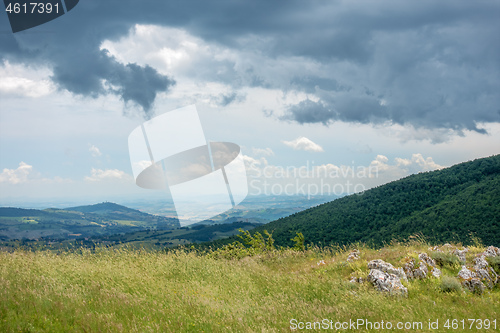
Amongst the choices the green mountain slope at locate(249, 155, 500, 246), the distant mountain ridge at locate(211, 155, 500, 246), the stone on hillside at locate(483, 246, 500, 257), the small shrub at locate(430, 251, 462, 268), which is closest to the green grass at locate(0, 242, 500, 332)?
the small shrub at locate(430, 251, 462, 268)

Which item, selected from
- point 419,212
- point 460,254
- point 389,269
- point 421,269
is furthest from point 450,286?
point 419,212

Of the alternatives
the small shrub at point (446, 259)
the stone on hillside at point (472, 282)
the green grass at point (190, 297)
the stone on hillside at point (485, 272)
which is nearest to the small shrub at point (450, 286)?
the green grass at point (190, 297)

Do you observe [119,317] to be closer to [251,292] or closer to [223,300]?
[223,300]

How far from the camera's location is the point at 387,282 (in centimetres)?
890

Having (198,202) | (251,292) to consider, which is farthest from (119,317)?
(198,202)

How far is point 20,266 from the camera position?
9.48m

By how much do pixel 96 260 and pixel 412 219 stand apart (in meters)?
73.6

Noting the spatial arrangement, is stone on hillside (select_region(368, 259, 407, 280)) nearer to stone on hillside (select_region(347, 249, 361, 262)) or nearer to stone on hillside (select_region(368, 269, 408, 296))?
stone on hillside (select_region(368, 269, 408, 296))

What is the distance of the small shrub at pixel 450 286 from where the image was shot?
28.8ft

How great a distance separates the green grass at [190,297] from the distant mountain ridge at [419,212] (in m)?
49.0

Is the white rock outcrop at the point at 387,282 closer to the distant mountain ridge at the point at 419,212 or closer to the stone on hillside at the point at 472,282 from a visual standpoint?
the stone on hillside at the point at 472,282

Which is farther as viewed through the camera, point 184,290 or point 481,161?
point 481,161

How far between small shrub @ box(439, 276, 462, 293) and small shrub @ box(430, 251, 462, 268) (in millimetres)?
2104

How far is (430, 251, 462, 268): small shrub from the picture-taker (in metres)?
10.8
